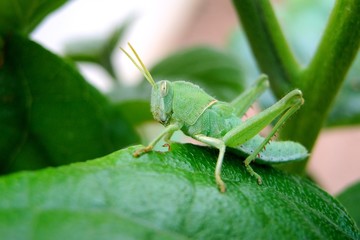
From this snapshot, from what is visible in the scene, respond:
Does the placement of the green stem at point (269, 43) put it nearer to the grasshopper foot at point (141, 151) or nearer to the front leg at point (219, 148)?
the front leg at point (219, 148)

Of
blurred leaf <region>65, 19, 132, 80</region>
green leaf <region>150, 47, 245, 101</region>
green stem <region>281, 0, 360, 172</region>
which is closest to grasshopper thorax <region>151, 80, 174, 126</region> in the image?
green stem <region>281, 0, 360, 172</region>

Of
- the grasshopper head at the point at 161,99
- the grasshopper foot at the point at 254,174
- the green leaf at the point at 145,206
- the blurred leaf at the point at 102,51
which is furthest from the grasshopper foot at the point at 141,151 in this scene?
the blurred leaf at the point at 102,51

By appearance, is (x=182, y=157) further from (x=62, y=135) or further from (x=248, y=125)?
(x=62, y=135)

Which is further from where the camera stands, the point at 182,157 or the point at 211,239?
the point at 182,157

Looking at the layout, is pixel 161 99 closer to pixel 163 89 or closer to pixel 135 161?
pixel 163 89

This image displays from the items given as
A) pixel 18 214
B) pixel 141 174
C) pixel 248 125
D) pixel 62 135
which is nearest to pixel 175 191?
pixel 141 174

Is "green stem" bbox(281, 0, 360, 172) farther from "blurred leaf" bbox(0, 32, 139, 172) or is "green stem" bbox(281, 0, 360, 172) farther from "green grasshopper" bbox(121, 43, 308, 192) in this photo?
"blurred leaf" bbox(0, 32, 139, 172)
